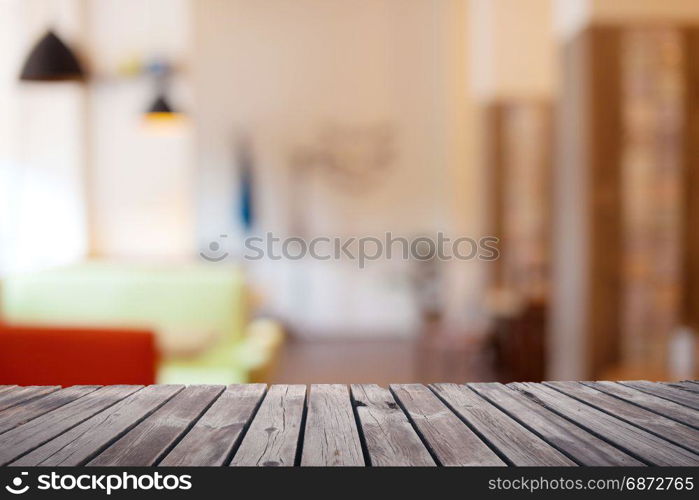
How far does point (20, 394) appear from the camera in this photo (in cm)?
139

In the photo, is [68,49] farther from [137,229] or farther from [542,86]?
[542,86]

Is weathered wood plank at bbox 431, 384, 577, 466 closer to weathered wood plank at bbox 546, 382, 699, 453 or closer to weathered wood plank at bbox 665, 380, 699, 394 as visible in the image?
weathered wood plank at bbox 546, 382, 699, 453

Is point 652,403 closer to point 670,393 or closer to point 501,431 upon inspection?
point 670,393

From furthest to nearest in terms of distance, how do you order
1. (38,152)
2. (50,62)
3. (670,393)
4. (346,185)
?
(346,185) → (38,152) → (50,62) → (670,393)

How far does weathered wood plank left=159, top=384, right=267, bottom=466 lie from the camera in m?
0.95

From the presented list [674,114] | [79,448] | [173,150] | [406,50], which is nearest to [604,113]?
[674,114]

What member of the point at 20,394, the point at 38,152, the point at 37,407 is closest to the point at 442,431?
the point at 37,407

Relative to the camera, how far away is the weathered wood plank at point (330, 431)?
0.95m

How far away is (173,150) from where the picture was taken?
710 cm

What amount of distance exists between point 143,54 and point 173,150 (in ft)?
3.43

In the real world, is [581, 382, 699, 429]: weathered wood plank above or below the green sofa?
above

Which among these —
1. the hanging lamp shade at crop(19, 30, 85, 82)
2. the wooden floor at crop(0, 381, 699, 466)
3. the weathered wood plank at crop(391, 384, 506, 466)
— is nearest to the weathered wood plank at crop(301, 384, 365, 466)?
the wooden floor at crop(0, 381, 699, 466)

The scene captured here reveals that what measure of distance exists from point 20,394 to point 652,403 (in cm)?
130

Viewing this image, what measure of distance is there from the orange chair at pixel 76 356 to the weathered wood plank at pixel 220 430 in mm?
1374
